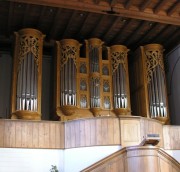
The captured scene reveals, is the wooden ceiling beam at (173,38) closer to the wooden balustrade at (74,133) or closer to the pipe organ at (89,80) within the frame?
the pipe organ at (89,80)

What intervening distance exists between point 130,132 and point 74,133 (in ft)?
4.69

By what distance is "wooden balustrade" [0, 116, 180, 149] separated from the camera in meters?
10.1

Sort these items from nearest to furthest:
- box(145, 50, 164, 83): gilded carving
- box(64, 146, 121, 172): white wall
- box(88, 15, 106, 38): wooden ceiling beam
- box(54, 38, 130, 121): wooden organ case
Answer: box(64, 146, 121, 172): white wall
box(54, 38, 130, 121): wooden organ case
box(88, 15, 106, 38): wooden ceiling beam
box(145, 50, 164, 83): gilded carving

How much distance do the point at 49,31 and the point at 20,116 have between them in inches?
122

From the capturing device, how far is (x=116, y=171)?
→ 359 inches

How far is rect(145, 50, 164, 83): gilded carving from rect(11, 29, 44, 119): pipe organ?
11.4 ft

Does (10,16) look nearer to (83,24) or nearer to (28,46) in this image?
(28,46)


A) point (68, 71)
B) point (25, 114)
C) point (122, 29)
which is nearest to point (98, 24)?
point (122, 29)

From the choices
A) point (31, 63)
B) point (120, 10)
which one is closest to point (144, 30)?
point (120, 10)

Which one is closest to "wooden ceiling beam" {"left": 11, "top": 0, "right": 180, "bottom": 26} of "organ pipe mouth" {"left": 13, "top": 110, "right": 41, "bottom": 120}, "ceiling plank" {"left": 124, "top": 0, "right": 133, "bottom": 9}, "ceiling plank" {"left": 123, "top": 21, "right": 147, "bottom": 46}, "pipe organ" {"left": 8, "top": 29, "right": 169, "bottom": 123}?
"ceiling plank" {"left": 124, "top": 0, "right": 133, "bottom": 9}

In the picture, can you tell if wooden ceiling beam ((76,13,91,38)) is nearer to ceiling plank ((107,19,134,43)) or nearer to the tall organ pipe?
the tall organ pipe

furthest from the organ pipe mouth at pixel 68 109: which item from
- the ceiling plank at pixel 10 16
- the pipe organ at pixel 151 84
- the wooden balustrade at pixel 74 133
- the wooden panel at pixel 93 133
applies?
the ceiling plank at pixel 10 16

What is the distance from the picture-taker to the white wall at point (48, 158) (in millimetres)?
9906

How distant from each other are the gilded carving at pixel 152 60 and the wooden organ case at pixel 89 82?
0.72 metres
